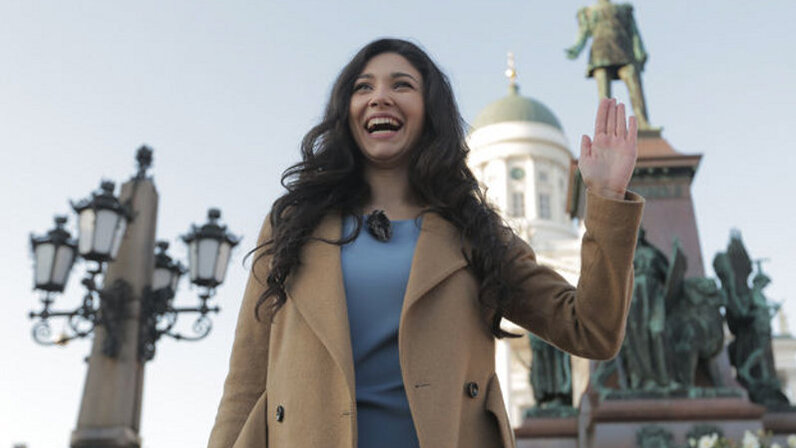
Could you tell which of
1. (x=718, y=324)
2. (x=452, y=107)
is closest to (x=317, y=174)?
(x=452, y=107)

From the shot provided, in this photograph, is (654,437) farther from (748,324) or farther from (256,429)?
(256,429)

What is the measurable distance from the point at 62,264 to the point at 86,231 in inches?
21.0

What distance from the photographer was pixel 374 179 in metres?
2.38

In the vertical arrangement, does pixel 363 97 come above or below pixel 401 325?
above

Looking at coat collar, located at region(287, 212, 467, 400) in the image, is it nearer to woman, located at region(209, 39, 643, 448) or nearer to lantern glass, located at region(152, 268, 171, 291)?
woman, located at region(209, 39, 643, 448)

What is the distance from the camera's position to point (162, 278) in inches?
343


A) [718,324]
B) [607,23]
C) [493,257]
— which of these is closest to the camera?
[493,257]

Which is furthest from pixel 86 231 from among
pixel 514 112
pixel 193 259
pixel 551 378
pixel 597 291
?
pixel 514 112

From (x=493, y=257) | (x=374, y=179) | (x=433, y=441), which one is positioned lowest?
(x=433, y=441)

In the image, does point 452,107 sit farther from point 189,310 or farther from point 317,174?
point 189,310

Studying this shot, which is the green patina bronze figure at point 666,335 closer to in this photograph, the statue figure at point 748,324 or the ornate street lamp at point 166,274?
the statue figure at point 748,324

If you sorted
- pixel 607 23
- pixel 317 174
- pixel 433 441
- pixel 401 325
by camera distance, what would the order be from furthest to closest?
pixel 607 23 < pixel 317 174 < pixel 401 325 < pixel 433 441

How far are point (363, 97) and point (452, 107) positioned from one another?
243 millimetres

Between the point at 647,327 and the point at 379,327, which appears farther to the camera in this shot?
the point at 647,327
